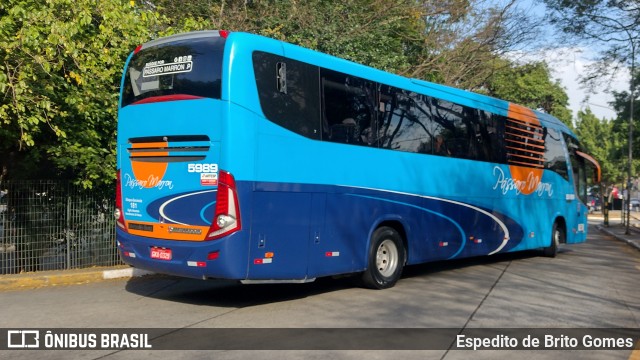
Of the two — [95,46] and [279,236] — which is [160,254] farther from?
[95,46]

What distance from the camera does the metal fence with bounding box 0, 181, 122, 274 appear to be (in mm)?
11070

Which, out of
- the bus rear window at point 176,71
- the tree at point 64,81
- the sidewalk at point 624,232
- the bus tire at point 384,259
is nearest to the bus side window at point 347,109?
the bus tire at point 384,259

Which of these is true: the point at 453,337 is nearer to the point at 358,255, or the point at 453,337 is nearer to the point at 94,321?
the point at 358,255

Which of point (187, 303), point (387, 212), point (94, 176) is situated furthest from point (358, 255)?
point (94, 176)

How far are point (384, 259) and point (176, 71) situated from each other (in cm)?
466

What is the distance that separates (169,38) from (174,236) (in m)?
2.87

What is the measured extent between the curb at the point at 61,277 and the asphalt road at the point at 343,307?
0.34m

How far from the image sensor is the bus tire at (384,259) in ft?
31.0

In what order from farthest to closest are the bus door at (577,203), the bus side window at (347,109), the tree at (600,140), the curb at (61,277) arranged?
1. the tree at (600,140)
2. the bus door at (577,203)
3. the curb at (61,277)
4. the bus side window at (347,109)

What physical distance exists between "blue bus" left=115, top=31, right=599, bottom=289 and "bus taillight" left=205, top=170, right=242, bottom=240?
1 centimetres

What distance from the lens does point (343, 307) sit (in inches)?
322

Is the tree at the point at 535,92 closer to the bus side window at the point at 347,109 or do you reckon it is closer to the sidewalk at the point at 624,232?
the sidewalk at the point at 624,232

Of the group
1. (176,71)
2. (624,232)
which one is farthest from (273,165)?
(624,232)

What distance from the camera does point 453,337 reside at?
6.55 meters
